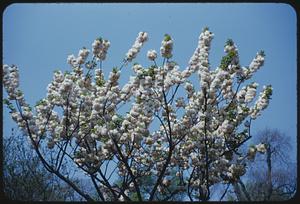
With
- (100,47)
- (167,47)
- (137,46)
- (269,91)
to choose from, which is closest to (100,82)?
(100,47)

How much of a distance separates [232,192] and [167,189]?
60 cm

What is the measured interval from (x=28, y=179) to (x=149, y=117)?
1.75 meters

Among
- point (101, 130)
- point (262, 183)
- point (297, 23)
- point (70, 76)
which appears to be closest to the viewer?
point (297, 23)

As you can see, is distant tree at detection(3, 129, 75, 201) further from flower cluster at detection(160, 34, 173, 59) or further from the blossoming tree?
flower cluster at detection(160, 34, 173, 59)

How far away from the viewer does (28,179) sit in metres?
4.41

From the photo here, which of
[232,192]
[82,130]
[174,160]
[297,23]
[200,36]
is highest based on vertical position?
[200,36]

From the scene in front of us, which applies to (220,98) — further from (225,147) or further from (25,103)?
(25,103)

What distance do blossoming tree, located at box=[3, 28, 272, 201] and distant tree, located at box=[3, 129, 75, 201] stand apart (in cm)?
59

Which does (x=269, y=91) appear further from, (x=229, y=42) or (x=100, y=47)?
(x=100, y=47)

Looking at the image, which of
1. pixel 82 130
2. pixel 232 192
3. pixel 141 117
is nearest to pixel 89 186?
pixel 82 130

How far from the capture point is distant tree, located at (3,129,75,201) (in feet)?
13.2

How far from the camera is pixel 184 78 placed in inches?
133

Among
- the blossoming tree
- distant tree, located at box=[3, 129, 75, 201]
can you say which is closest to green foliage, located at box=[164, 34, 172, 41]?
the blossoming tree

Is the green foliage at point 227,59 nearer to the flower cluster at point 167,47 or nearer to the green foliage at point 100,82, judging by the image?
the flower cluster at point 167,47
